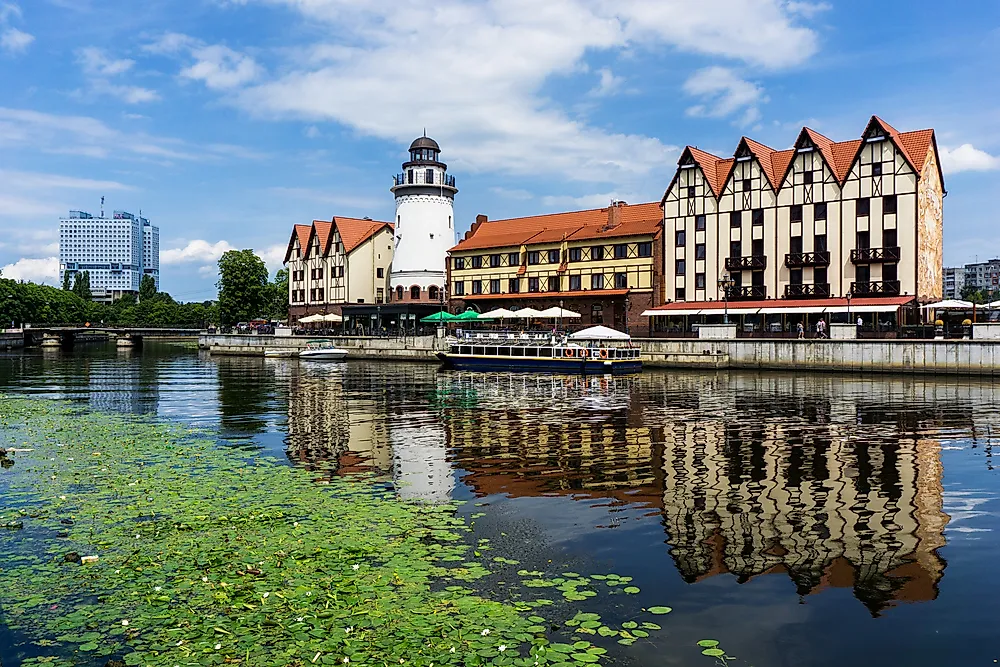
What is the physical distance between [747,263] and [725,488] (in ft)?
187

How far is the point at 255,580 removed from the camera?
11070 millimetres

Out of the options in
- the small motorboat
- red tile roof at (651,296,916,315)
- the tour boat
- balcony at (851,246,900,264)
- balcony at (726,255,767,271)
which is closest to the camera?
the tour boat

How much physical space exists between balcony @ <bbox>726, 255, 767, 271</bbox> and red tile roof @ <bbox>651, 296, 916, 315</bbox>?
125 inches

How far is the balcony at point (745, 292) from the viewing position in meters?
70.4

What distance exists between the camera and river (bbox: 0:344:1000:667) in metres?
10.2

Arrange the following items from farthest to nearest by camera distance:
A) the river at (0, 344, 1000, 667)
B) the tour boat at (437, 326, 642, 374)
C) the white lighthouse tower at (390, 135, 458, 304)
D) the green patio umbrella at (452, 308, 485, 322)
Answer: the white lighthouse tower at (390, 135, 458, 304) → the green patio umbrella at (452, 308, 485, 322) → the tour boat at (437, 326, 642, 374) → the river at (0, 344, 1000, 667)

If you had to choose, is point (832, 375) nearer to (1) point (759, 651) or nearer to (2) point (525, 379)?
(2) point (525, 379)

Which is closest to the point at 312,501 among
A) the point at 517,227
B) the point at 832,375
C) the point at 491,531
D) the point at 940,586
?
the point at 491,531

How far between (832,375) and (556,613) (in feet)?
169

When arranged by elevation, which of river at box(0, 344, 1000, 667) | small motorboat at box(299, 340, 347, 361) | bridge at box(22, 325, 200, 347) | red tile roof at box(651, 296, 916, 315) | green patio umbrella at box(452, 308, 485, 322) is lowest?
river at box(0, 344, 1000, 667)

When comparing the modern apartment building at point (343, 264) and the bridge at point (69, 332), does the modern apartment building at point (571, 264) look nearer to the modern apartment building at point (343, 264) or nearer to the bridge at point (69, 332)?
the modern apartment building at point (343, 264)

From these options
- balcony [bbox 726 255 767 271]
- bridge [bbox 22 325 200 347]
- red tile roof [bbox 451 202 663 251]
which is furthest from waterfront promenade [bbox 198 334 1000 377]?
bridge [bbox 22 325 200 347]

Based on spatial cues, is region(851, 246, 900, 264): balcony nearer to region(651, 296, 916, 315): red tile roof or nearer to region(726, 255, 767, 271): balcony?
region(651, 296, 916, 315): red tile roof

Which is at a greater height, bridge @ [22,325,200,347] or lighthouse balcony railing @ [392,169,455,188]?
lighthouse balcony railing @ [392,169,455,188]
